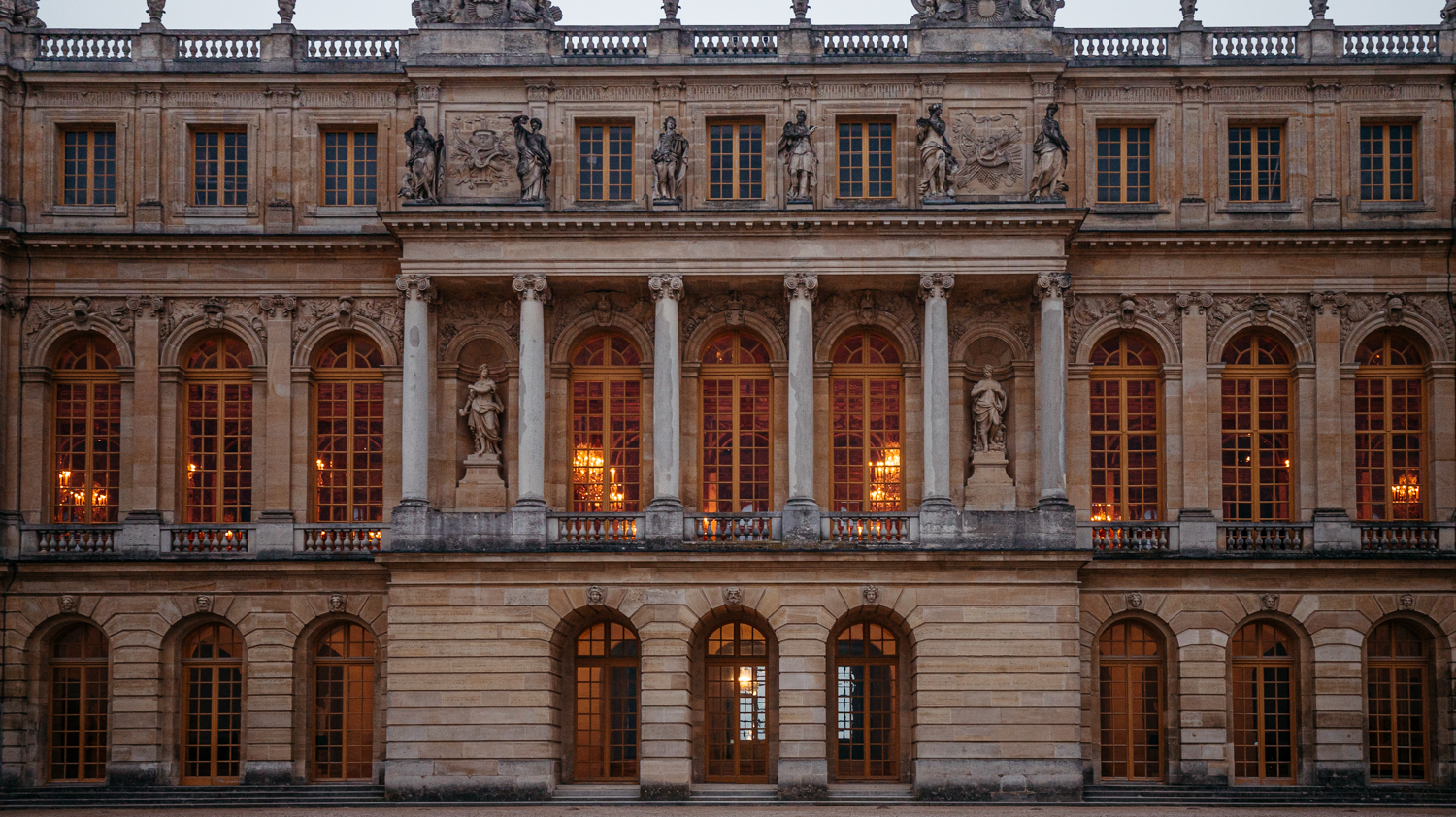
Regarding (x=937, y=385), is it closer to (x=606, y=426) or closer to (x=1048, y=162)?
(x=1048, y=162)

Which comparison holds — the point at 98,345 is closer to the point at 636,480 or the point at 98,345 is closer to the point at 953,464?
the point at 636,480

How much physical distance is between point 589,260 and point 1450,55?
19.2 meters

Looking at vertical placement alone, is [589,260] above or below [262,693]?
above

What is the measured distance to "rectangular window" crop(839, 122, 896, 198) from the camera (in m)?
38.2

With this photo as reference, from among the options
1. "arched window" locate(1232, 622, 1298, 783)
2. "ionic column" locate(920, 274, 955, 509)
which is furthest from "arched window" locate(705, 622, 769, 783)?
"arched window" locate(1232, 622, 1298, 783)

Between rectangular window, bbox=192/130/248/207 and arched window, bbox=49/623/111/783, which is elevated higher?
rectangular window, bbox=192/130/248/207

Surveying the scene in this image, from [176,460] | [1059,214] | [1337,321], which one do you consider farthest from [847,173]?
[176,460]

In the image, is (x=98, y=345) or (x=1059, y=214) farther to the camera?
(x=98, y=345)

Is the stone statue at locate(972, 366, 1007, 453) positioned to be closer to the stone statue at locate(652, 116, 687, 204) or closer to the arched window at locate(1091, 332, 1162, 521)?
the arched window at locate(1091, 332, 1162, 521)

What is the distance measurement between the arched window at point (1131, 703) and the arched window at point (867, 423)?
553cm

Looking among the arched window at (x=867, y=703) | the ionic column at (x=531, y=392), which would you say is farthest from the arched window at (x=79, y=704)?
the arched window at (x=867, y=703)

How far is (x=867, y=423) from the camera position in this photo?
38500 millimetres

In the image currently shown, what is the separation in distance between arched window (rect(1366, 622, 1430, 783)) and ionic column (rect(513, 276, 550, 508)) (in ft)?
59.0

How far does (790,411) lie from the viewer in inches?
1454
